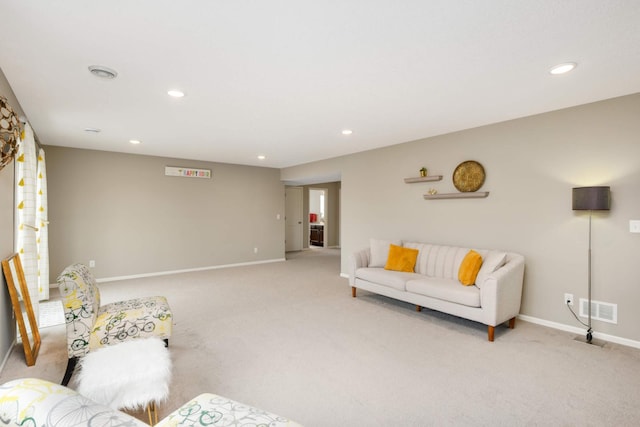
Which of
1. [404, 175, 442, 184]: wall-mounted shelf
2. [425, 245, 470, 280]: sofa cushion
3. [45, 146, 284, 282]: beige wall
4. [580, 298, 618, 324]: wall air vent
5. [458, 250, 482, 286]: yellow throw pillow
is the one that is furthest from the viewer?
[45, 146, 284, 282]: beige wall

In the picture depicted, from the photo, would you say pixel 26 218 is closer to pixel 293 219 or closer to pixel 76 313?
pixel 76 313

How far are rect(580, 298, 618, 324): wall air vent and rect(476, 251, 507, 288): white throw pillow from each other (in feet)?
2.74

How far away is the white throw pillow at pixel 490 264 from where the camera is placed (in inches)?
137

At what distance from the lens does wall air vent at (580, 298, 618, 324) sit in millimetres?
3125

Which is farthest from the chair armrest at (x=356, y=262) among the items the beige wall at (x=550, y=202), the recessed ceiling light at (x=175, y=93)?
the recessed ceiling light at (x=175, y=93)

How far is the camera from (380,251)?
4781 millimetres

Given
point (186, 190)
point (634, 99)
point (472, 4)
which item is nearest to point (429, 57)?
point (472, 4)

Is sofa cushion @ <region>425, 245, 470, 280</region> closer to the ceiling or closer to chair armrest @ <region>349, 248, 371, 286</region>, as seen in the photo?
chair armrest @ <region>349, 248, 371, 286</region>

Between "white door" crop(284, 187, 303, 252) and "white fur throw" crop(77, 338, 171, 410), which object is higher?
"white door" crop(284, 187, 303, 252)

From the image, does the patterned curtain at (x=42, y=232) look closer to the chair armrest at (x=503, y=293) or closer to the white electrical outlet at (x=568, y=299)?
the chair armrest at (x=503, y=293)

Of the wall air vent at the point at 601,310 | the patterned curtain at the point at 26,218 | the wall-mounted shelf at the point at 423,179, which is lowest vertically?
the wall air vent at the point at 601,310

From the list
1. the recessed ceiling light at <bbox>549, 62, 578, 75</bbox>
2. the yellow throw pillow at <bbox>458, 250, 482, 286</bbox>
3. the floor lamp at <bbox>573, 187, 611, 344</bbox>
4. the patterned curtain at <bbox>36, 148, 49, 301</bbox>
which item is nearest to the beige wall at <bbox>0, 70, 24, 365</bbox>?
the patterned curtain at <bbox>36, 148, 49, 301</bbox>

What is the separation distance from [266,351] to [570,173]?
3660mm

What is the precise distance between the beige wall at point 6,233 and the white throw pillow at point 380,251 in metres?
4.07
